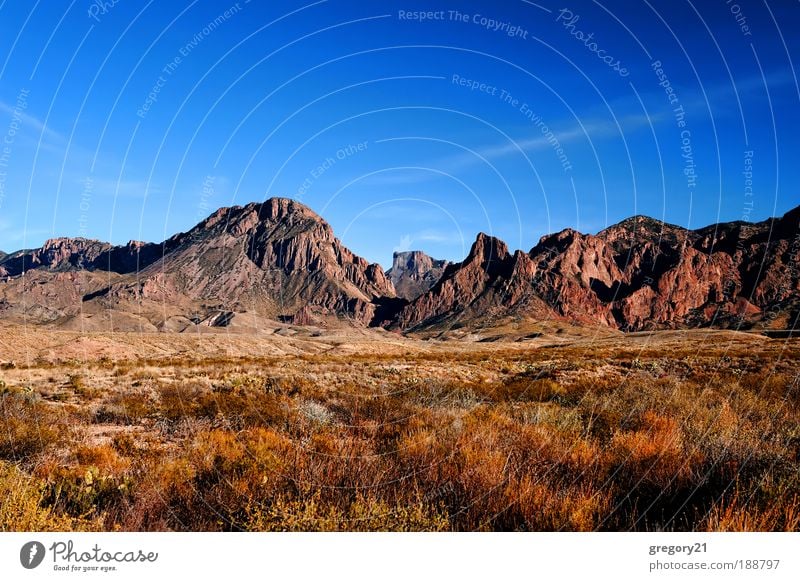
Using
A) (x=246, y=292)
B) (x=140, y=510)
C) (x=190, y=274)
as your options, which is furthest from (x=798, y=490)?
(x=246, y=292)

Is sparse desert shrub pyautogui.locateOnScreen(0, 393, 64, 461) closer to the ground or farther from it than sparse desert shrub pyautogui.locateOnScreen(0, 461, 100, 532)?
closer to the ground

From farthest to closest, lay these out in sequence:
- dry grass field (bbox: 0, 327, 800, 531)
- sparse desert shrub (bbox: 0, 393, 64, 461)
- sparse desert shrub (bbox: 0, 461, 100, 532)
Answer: sparse desert shrub (bbox: 0, 393, 64, 461)
dry grass field (bbox: 0, 327, 800, 531)
sparse desert shrub (bbox: 0, 461, 100, 532)

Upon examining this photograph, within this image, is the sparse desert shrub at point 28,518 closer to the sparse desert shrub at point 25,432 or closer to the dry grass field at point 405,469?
the dry grass field at point 405,469

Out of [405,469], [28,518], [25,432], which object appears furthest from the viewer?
[25,432]

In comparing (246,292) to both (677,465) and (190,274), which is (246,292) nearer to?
(190,274)

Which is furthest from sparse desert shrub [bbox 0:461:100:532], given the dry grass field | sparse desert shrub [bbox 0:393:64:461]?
sparse desert shrub [bbox 0:393:64:461]

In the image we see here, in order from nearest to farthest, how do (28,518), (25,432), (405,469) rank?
(28,518) < (405,469) < (25,432)

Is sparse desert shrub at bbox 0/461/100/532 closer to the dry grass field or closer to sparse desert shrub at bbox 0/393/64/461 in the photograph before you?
the dry grass field

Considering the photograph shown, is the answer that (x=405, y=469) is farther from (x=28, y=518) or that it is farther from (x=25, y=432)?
(x=25, y=432)

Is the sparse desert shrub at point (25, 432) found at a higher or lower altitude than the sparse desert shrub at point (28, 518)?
lower

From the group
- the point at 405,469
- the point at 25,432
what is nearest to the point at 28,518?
the point at 405,469

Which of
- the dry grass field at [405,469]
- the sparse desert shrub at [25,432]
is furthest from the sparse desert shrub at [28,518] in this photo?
the sparse desert shrub at [25,432]

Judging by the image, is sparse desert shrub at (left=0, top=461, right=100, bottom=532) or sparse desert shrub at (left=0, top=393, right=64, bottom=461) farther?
sparse desert shrub at (left=0, top=393, right=64, bottom=461)
